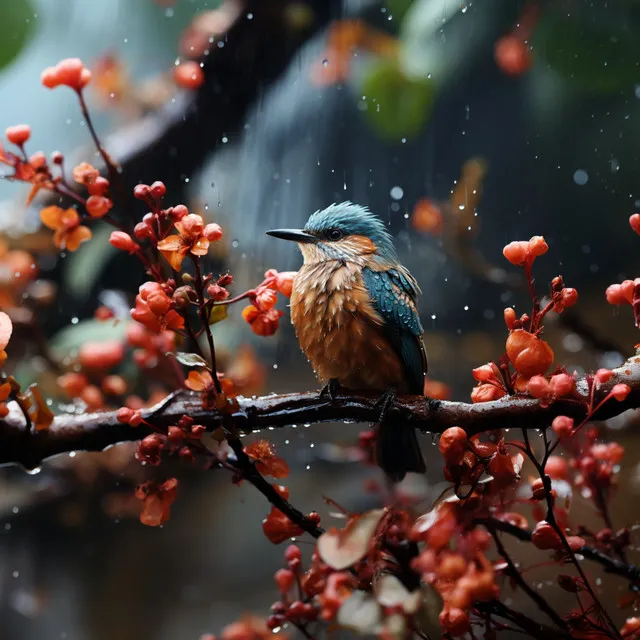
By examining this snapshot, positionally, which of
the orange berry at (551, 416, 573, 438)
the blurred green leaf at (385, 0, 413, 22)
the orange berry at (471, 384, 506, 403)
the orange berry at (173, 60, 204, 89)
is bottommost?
the orange berry at (551, 416, 573, 438)

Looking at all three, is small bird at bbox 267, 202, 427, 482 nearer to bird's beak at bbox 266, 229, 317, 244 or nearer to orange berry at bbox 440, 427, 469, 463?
bird's beak at bbox 266, 229, 317, 244

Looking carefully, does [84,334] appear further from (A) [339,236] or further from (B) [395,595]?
(B) [395,595]

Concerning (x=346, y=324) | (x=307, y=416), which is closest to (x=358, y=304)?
(x=346, y=324)

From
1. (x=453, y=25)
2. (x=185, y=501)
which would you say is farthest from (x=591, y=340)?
(x=185, y=501)

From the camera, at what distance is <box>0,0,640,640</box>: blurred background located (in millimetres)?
872

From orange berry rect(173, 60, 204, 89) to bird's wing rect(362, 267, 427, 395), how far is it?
44cm

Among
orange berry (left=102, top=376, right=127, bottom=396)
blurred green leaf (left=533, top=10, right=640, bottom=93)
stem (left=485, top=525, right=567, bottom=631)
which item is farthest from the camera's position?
orange berry (left=102, top=376, right=127, bottom=396)

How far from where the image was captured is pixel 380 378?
0.80 metres

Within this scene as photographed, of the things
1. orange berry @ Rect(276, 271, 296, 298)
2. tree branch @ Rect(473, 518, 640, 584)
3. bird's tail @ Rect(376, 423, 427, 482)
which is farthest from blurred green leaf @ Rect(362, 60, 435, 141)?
tree branch @ Rect(473, 518, 640, 584)

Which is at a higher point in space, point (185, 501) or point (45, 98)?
point (45, 98)

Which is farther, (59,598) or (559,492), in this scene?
(59,598)

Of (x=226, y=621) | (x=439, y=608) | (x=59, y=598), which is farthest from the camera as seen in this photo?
(x=59, y=598)

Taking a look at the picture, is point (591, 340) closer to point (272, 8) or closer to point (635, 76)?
point (635, 76)

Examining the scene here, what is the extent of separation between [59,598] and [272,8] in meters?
0.92
